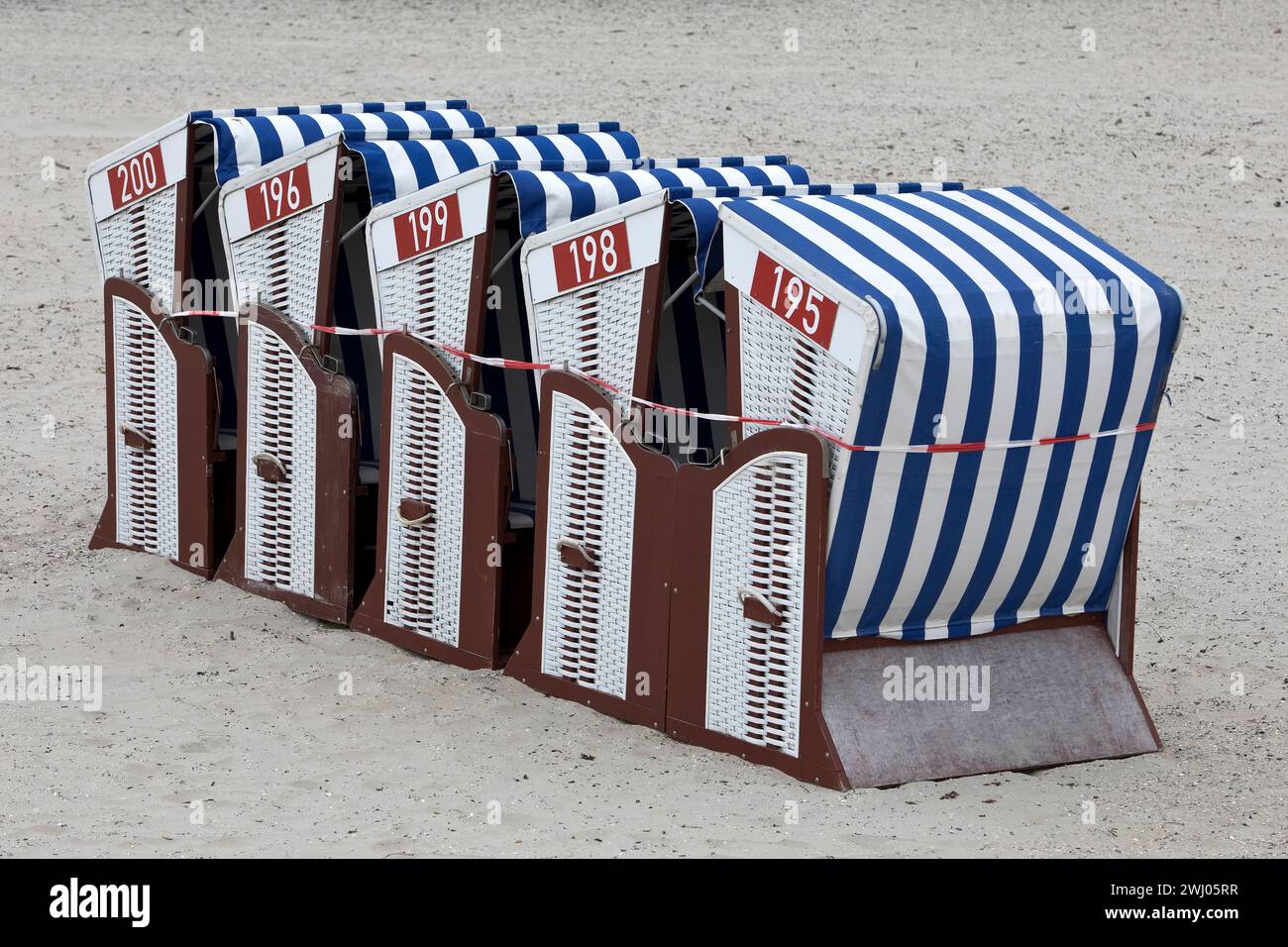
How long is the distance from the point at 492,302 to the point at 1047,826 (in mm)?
2805

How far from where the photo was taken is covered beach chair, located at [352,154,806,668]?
275 inches

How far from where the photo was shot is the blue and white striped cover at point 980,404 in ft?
19.2

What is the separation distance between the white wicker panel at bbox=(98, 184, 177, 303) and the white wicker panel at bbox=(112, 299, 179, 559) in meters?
0.15

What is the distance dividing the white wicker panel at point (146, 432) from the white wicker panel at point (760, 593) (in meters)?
3.03

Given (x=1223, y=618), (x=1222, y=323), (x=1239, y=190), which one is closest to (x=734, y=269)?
(x=1223, y=618)

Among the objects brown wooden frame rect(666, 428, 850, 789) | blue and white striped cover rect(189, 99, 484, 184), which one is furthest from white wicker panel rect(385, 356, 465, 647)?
blue and white striped cover rect(189, 99, 484, 184)

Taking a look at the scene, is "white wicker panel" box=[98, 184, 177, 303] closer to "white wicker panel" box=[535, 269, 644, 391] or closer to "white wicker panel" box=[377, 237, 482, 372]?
"white wicker panel" box=[377, 237, 482, 372]

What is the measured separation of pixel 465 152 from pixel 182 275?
1378 millimetres

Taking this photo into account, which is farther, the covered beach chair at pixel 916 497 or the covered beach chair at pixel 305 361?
the covered beach chair at pixel 305 361

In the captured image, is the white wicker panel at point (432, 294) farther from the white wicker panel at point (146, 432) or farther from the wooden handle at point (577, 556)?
the white wicker panel at point (146, 432)

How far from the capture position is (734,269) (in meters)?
6.18

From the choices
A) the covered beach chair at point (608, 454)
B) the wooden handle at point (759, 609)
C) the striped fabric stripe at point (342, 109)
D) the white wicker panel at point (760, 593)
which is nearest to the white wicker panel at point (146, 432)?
the striped fabric stripe at point (342, 109)

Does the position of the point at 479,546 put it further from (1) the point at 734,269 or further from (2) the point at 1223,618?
(2) the point at 1223,618

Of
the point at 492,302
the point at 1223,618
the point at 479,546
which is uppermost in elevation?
the point at 492,302
